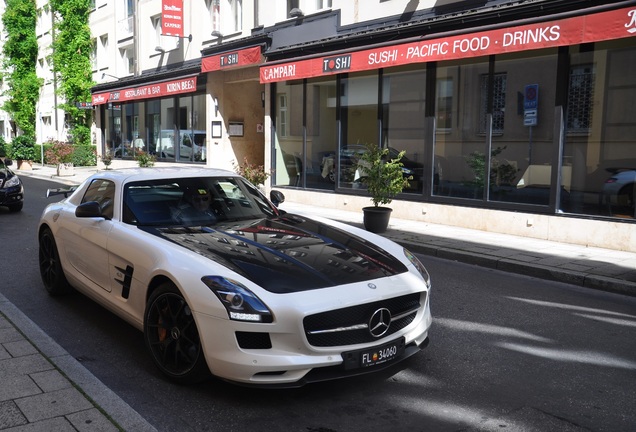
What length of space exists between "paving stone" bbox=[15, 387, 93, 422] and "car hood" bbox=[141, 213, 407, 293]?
1.19 metres

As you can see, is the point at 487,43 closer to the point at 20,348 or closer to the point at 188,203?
the point at 188,203

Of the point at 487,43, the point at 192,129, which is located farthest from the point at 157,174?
the point at 192,129

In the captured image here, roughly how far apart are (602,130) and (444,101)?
3.49 m

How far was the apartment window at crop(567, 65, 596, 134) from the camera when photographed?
10070mm

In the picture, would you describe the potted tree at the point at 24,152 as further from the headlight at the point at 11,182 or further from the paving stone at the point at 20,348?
the paving stone at the point at 20,348

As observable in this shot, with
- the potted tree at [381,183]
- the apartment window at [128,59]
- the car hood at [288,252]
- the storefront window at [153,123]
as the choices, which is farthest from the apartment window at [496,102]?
the apartment window at [128,59]

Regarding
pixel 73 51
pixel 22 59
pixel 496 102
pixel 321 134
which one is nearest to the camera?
pixel 496 102

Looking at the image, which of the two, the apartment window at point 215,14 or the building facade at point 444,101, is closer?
the building facade at point 444,101

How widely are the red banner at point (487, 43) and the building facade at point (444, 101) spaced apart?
1.0 inches

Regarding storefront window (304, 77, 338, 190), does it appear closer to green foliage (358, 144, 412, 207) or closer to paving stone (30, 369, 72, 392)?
green foliage (358, 144, 412, 207)

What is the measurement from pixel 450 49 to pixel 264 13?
807cm

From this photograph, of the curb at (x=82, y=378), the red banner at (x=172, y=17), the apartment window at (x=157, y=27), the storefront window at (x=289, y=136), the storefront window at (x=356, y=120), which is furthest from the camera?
the apartment window at (x=157, y=27)

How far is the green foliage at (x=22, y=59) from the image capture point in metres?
38.4

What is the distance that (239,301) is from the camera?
11.5ft
